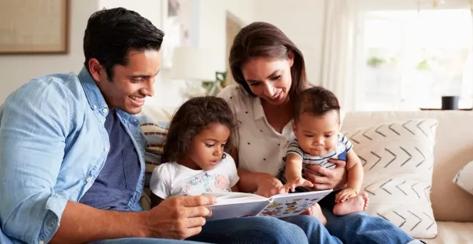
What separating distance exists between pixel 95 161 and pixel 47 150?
7.0 inches

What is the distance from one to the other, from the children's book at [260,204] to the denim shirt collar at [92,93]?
37cm

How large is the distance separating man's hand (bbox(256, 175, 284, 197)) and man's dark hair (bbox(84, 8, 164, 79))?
50 cm

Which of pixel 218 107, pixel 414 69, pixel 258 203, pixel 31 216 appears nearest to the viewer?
pixel 31 216

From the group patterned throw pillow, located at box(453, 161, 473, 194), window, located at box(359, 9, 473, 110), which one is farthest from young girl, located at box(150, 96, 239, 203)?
window, located at box(359, 9, 473, 110)

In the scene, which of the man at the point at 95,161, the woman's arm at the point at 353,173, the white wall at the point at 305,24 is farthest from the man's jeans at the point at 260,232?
the white wall at the point at 305,24

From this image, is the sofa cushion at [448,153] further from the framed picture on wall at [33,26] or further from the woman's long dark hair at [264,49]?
the framed picture on wall at [33,26]

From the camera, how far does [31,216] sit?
1.11 metres

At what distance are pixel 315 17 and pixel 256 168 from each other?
498 centimetres

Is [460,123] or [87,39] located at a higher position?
[87,39]

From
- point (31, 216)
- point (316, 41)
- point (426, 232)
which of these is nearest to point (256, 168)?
point (426, 232)

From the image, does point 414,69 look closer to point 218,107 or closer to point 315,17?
point 315,17

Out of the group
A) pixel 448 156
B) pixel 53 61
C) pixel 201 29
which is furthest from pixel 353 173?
pixel 201 29

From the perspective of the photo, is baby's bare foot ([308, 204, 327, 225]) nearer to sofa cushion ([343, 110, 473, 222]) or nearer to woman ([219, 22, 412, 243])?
woman ([219, 22, 412, 243])

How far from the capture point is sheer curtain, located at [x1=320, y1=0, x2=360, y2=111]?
6.22m
